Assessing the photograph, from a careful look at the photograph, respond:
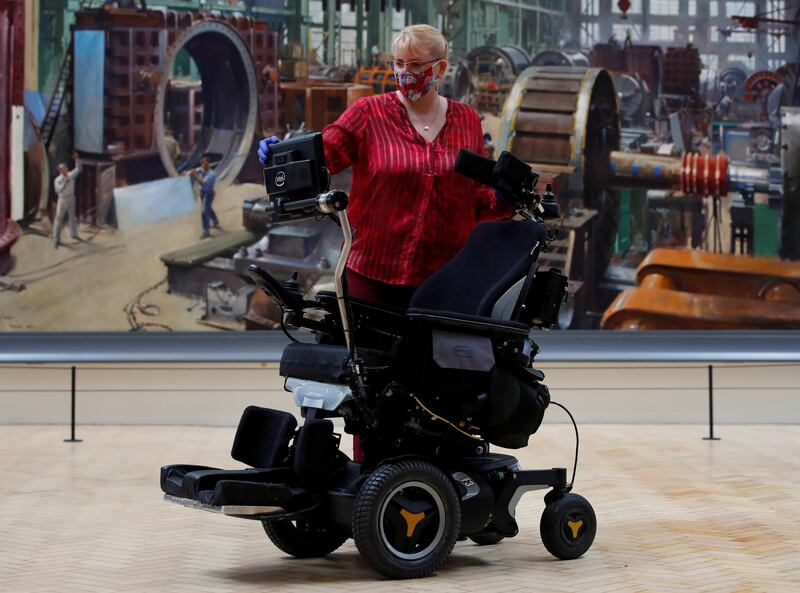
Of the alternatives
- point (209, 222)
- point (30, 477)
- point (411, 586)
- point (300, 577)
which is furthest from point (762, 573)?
point (209, 222)

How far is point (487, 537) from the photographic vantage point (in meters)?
4.93

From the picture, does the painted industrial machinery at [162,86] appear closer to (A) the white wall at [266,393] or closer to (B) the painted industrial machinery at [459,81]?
(B) the painted industrial machinery at [459,81]

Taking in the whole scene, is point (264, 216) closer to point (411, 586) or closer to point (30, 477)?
point (30, 477)

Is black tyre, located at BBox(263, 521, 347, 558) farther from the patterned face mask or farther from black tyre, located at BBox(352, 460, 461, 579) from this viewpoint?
the patterned face mask

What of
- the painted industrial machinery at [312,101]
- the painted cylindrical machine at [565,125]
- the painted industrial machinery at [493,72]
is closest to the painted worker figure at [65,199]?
the painted industrial machinery at [312,101]

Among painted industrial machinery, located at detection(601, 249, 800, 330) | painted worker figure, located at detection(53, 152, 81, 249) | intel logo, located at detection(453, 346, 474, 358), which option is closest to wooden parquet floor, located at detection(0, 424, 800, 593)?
intel logo, located at detection(453, 346, 474, 358)

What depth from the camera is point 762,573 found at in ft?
14.9

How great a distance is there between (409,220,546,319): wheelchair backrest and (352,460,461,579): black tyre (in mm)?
575

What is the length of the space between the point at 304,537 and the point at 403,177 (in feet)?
4.23

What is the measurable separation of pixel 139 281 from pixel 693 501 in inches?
213

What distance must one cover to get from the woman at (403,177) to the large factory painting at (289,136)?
5562mm

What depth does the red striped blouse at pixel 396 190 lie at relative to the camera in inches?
187

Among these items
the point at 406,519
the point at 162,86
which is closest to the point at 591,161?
the point at 162,86

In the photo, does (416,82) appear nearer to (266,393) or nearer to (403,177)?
(403,177)
